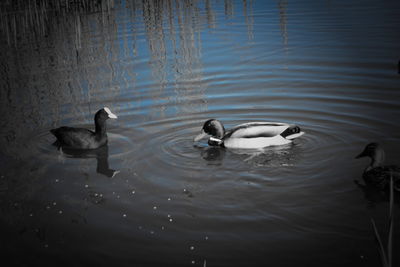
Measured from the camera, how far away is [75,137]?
8.87 meters

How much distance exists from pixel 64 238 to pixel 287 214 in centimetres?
270

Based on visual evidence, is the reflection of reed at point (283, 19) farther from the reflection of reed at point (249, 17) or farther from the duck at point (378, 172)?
the duck at point (378, 172)

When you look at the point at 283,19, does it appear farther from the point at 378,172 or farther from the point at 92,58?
the point at 378,172

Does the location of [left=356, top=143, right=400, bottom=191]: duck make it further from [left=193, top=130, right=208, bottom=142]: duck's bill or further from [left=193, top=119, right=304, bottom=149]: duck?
[left=193, top=130, right=208, bottom=142]: duck's bill

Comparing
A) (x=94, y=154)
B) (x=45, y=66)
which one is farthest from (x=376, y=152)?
(x=45, y=66)

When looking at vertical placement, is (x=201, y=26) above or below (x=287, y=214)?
above

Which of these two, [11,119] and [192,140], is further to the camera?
[11,119]

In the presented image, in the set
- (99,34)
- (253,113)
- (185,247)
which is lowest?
(185,247)

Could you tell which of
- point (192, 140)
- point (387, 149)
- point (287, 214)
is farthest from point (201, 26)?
point (287, 214)

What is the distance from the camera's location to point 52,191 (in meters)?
7.39

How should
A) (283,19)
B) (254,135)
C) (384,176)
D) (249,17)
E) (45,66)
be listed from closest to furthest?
(384,176) < (254,135) < (45,66) < (283,19) < (249,17)

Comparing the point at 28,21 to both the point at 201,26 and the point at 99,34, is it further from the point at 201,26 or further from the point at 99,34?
the point at 201,26

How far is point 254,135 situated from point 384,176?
2476 mm

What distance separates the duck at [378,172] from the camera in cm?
652
